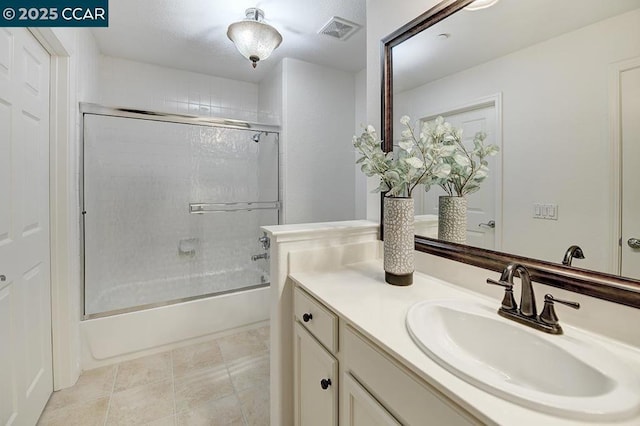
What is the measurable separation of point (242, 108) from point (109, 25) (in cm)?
133

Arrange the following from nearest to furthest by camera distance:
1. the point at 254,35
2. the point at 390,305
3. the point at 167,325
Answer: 1. the point at 390,305
2. the point at 254,35
3. the point at 167,325

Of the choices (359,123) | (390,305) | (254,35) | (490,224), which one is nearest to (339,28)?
(254,35)

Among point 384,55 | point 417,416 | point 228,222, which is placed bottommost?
point 417,416

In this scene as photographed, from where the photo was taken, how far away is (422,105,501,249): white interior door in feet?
3.36

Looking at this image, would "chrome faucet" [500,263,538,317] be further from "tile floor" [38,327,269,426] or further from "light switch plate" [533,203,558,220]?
"tile floor" [38,327,269,426]

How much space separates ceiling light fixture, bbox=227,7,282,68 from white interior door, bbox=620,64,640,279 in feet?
6.07

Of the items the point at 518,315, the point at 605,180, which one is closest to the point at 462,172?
the point at 605,180

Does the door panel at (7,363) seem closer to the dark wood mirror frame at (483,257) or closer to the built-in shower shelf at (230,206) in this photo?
the built-in shower shelf at (230,206)

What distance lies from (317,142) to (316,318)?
7.09 feet

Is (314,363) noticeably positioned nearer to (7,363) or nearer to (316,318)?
(316,318)

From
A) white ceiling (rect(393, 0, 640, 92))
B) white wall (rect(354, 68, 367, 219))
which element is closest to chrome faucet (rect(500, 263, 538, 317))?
white ceiling (rect(393, 0, 640, 92))

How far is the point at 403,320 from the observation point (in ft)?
2.73

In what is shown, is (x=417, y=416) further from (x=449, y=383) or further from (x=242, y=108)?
(x=242, y=108)

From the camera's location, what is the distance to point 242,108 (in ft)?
10.7
